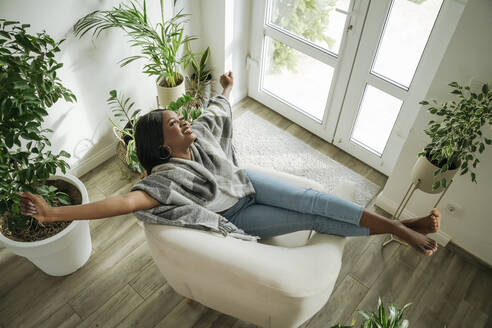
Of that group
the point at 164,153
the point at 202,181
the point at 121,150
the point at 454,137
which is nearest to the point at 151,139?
the point at 164,153

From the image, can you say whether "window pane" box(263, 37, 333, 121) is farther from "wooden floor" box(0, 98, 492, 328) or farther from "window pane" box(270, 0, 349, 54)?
"wooden floor" box(0, 98, 492, 328)

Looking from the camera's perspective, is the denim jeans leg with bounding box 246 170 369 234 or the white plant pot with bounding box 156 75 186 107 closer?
the denim jeans leg with bounding box 246 170 369 234

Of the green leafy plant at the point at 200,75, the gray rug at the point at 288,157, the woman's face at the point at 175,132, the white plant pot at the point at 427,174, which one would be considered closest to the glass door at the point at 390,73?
the gray rug at the point at 288,157

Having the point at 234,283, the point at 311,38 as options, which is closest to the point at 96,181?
the point at 234,283

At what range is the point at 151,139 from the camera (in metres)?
1.55

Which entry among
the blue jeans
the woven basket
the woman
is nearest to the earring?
the woman

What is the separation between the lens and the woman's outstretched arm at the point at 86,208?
128 centimetres

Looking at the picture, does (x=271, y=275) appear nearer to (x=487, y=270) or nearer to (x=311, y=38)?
(x=487, y=270)

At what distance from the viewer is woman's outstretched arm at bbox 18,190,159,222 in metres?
1.28

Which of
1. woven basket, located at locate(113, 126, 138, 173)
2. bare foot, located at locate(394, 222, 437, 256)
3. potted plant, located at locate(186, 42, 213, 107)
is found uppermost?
bare foot, located at locate(394, 222, 437, 256)

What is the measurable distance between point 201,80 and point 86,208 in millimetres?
1748

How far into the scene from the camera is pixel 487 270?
2143mm

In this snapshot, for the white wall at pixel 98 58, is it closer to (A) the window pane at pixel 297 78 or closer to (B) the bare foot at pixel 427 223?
(A) the window pane at pixel 297 78

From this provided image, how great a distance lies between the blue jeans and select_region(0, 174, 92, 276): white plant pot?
0.74 meters
